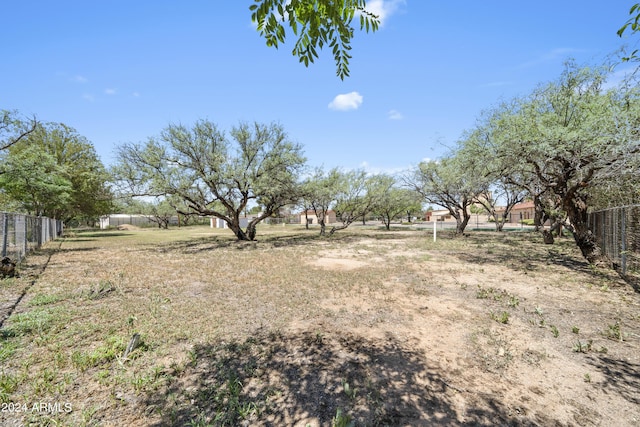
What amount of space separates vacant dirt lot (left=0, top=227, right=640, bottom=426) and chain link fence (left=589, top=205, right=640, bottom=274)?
1.13 meters

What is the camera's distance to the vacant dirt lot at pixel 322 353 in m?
2.52

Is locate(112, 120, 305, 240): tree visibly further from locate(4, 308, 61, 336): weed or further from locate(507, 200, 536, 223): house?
locate(507, 200, 536, 223): house

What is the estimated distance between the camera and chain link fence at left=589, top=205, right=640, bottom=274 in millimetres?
7512

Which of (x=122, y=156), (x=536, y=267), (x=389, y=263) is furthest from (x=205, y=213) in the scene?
(x=536, y=267)

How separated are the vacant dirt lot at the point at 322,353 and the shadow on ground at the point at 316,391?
0.7 inches

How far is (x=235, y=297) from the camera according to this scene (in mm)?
6215

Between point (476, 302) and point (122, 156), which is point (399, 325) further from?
point (122, 156)

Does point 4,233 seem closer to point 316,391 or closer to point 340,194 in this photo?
point 316,391

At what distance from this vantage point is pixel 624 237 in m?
7.42

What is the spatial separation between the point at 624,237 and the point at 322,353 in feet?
30.5

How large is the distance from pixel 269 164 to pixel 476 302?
43.5 feet

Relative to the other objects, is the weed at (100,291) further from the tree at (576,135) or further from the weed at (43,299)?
the tree at (576,135)

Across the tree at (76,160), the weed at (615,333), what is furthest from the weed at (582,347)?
the tree at (76,160)

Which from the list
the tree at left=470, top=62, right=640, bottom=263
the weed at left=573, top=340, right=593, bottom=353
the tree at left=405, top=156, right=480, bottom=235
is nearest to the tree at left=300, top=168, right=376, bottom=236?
the tree at left=405, top=156, right=480, bottom=235
